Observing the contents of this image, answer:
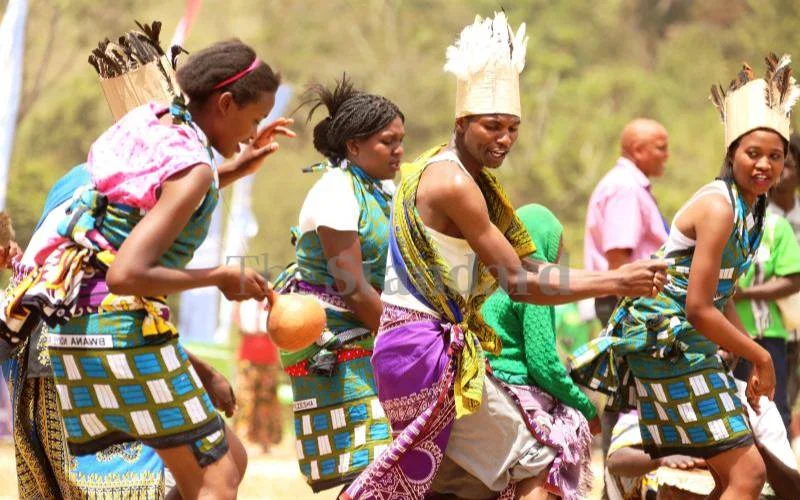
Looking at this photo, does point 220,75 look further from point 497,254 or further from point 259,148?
point 497,254

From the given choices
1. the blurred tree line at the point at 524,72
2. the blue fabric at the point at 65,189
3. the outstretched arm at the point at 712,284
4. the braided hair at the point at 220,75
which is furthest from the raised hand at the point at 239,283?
the blurred tree line at the point at 524,72

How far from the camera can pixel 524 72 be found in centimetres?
2989

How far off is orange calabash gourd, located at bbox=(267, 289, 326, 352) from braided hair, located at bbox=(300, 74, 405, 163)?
5.63ft

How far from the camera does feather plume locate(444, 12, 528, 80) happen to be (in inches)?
196

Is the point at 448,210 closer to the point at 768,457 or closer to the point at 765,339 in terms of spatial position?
the point at 768,457

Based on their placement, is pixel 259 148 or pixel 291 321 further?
pixel 259 148

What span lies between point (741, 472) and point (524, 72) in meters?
25.1

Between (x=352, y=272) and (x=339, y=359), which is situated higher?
(x=352, y=272)

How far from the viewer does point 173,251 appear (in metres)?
4.22

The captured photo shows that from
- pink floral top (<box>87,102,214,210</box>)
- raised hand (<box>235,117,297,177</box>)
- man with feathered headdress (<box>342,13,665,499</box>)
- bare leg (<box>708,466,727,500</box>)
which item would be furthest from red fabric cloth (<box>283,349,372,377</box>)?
pink floral top (<box>87,102,214,210</box>)

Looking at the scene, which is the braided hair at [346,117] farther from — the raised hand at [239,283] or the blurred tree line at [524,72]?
the blurred tree line at [524,72]

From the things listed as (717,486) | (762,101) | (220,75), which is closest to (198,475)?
(220,75)

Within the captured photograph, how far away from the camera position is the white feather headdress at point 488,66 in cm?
488

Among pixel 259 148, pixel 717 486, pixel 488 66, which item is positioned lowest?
pixel 717 486
